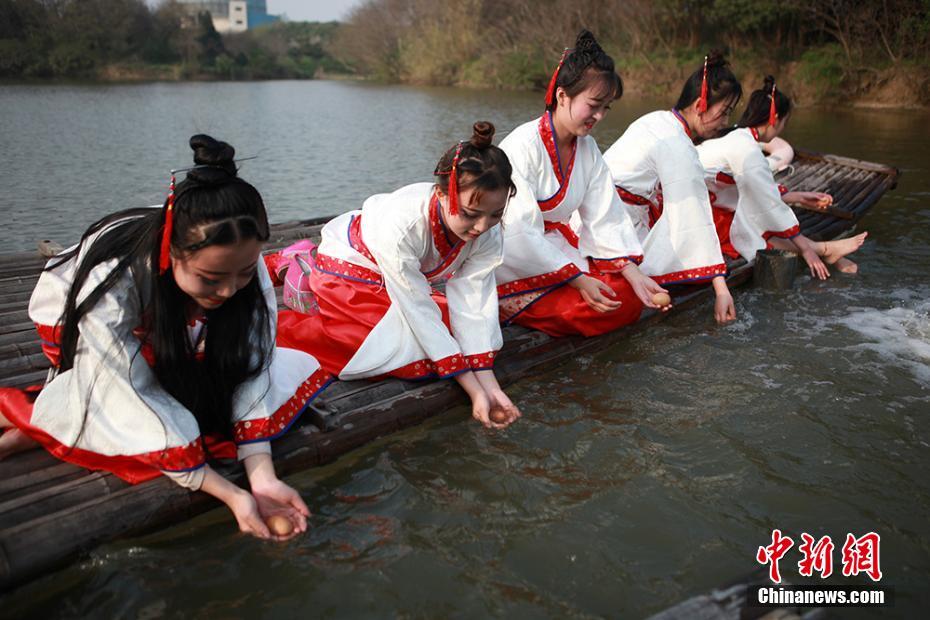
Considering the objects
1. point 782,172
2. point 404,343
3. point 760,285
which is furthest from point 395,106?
point 404,343

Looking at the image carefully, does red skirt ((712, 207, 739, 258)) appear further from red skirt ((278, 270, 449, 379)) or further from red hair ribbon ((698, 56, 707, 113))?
red skirt ((278, 270, 449, 379))

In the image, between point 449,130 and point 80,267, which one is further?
point 449,130

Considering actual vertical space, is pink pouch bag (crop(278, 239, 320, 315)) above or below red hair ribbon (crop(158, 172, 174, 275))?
below

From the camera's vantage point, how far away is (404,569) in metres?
2.20

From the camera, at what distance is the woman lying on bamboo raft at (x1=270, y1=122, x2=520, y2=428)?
2.80 meters

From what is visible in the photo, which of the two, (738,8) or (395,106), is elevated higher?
(738,8)

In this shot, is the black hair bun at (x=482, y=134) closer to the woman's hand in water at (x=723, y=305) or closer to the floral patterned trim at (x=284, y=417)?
the floral patterned trim at (x=284, y=417)

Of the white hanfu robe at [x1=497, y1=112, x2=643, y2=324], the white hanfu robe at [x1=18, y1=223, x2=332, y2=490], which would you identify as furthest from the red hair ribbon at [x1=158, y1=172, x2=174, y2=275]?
the white hanfu robe at [x1=497, y1=112, x2=643, y2=324]

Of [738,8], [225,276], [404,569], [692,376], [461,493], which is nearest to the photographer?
[225,276]

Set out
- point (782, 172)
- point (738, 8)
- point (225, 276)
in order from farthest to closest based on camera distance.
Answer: point (738, 8)
point (782, 172)
point (225, 276)

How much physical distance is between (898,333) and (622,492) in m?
2.34

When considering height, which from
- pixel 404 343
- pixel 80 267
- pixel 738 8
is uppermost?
pixel 738 8

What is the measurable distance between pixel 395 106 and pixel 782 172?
1551cm

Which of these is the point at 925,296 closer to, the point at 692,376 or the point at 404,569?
the point at 692,376
